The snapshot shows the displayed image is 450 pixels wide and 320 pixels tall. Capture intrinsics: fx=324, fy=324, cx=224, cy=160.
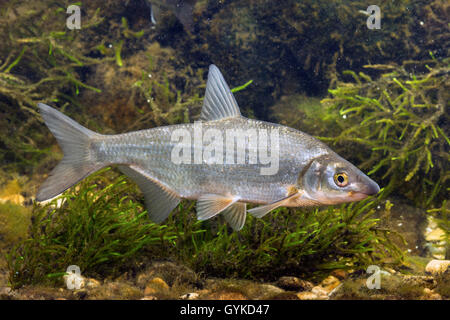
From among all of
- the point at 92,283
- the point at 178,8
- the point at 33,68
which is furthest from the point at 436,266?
the point at 33,68

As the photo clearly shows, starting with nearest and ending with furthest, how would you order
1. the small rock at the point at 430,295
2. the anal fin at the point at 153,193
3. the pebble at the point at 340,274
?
the small rock at the point at 430,295, the anal fin at the point at 153,193, the pebble at the point at 340,274

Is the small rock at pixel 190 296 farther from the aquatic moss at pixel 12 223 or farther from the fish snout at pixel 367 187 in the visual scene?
the aquatic moss at pixel 12 223

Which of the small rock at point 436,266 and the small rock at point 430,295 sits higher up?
the small rock at point 430,295

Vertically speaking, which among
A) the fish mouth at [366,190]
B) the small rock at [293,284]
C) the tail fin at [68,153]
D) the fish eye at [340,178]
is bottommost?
the small rock at [293,284]

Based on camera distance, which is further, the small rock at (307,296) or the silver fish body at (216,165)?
the silver fish body at (216,165)

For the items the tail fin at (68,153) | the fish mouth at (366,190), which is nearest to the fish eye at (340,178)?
the fish mouth at (366,190)

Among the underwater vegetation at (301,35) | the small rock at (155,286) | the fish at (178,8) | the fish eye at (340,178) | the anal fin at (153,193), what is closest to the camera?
the fish eye at (340,178)
